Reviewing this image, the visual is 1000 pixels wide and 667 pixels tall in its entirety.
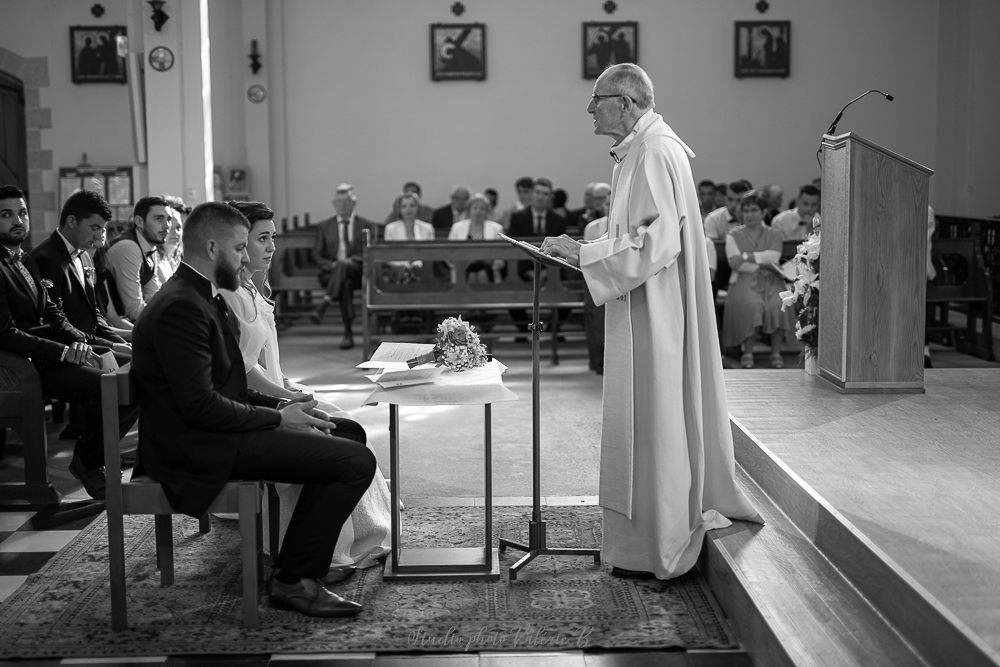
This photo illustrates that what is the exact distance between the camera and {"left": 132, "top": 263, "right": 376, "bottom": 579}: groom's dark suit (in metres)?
2.97

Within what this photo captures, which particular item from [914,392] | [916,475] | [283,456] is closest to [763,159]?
[914,392]

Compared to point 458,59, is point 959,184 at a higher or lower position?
lower

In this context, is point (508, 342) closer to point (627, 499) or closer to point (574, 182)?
point (574, 182)

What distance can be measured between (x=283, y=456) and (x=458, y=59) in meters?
9.95

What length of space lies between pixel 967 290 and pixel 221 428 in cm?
655

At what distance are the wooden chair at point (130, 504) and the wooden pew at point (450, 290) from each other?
4807mm

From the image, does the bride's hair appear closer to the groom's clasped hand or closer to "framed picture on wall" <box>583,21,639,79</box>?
the groom's clasped hand

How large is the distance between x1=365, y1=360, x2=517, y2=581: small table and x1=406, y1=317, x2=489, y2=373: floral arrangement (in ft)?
0.12

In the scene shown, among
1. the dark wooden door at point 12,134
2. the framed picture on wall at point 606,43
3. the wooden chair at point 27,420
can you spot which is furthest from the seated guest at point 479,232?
the dark wooden door at point 12,134

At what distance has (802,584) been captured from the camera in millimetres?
3025

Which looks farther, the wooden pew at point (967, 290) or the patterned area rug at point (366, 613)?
the wooden pew at point (967, 290)

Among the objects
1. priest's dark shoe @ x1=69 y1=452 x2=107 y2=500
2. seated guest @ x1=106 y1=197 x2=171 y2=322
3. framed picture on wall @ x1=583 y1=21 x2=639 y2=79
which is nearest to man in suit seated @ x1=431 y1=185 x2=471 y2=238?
framed picture on wall @ x1=583 y1=21 x2=639 y2=79

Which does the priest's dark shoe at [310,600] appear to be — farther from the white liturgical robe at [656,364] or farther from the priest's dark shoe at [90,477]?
the priest's dark shoe at [90,477]

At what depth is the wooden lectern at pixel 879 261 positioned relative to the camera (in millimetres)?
4504
